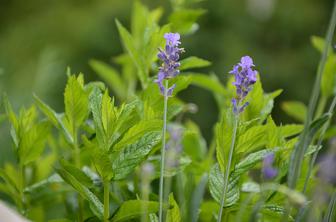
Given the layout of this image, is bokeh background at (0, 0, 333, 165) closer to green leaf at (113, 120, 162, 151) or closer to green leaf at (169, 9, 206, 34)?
green leaf at (169, 9, 206, 34)

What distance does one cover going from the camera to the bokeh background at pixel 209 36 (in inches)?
175

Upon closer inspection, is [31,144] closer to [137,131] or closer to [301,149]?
[137,131]

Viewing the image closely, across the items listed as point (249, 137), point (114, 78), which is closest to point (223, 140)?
point (249, 137)

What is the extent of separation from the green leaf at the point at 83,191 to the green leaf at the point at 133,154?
5 cm

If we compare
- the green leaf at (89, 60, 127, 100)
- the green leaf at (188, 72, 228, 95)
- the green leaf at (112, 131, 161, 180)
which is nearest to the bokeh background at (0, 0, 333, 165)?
the green leaf at (89, 60, 127, 100)

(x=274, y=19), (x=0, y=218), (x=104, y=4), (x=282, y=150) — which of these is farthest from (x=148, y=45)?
(x=274, y=19)

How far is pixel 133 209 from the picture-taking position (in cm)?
96

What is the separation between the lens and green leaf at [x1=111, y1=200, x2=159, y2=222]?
0.93 meters

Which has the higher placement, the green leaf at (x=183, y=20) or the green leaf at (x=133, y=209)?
the green leaf at (x=183, y=20)

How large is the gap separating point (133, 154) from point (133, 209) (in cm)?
9

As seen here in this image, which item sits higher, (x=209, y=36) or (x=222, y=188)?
(x=222, y=188)

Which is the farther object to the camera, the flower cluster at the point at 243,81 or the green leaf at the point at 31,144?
the green leaf at the point at 31,144

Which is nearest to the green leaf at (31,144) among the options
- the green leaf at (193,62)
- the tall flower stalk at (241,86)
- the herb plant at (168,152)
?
A: the herb plant at (168,152)

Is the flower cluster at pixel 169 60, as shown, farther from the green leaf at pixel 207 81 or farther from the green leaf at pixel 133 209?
the green leaf at pixel 207 81
